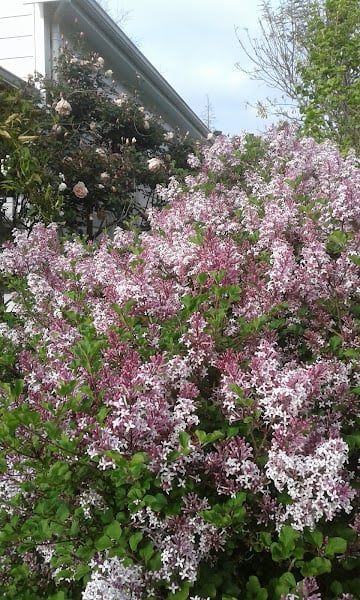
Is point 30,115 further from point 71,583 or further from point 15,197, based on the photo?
point 71,583

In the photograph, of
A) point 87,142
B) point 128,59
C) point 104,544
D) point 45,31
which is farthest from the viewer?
point 128,59

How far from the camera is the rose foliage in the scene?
1.73 meters

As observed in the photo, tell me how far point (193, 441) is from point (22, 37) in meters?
8.47

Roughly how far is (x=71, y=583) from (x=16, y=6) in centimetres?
857

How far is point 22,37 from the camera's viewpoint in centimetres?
873

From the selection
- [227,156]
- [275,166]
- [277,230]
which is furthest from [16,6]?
[277,230]

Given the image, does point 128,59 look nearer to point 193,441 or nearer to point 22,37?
point 22,37

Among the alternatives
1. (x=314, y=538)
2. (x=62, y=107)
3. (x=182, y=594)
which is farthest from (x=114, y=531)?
(x=62, y=107)

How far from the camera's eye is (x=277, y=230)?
119 inches

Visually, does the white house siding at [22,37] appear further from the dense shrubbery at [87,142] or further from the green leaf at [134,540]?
the green leaf at [134,540]

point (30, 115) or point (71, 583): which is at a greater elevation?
point (30, 115)

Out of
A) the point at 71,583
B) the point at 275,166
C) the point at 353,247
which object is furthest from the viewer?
the point at 275,166

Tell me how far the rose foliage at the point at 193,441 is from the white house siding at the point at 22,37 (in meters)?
7.06

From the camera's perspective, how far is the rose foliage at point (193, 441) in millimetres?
1732
